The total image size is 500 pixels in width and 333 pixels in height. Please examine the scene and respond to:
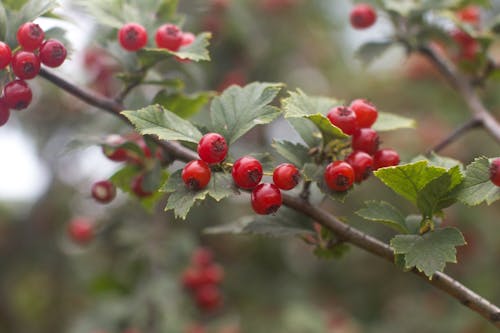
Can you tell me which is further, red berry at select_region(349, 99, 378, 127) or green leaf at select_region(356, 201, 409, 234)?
red berry at select_region(349, 99, 378, 127)

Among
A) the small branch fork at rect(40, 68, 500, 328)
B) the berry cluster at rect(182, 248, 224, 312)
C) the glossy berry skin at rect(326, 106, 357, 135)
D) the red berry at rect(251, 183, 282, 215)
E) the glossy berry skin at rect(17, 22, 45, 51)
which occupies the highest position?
the glossy berry skin at rect(17, 22, 45, 51)

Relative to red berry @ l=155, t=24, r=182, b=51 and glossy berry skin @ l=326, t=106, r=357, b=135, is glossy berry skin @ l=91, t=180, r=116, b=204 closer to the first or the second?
red berry @ l=155, t=24, r=182, b=51

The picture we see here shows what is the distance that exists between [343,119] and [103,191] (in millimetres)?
928

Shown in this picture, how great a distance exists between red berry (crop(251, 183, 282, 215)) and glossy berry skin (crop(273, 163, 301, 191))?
0.06 ft

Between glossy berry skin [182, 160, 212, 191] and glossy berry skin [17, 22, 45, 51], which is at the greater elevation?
glossy berry skin [17, 22, 45, 51]

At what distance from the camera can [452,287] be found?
152 centimetres

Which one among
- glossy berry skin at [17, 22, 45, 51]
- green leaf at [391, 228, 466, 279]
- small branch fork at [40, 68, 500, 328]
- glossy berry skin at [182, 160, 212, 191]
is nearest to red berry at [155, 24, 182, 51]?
small branch fork at [40, 68, 500, 328]

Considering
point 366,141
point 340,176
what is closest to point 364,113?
point 366,141

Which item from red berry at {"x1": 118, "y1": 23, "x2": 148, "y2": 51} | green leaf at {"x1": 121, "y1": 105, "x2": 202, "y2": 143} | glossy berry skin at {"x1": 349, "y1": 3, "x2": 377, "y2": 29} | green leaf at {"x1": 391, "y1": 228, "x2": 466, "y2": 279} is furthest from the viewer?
glossy berry skin at {"x1": 349, "y1": 3, "x2": 377, "y2": 29}

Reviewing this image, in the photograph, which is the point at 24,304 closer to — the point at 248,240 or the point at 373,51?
the point at 248,240

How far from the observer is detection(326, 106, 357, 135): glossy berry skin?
5.34 ft

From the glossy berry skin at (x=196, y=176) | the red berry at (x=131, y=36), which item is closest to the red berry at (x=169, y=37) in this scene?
the red berry at (x=131, y=36)

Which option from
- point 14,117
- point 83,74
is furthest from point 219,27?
point 14,117

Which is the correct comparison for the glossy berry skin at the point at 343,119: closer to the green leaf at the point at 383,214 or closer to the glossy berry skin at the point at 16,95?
the green leaf at the point at 383,214
